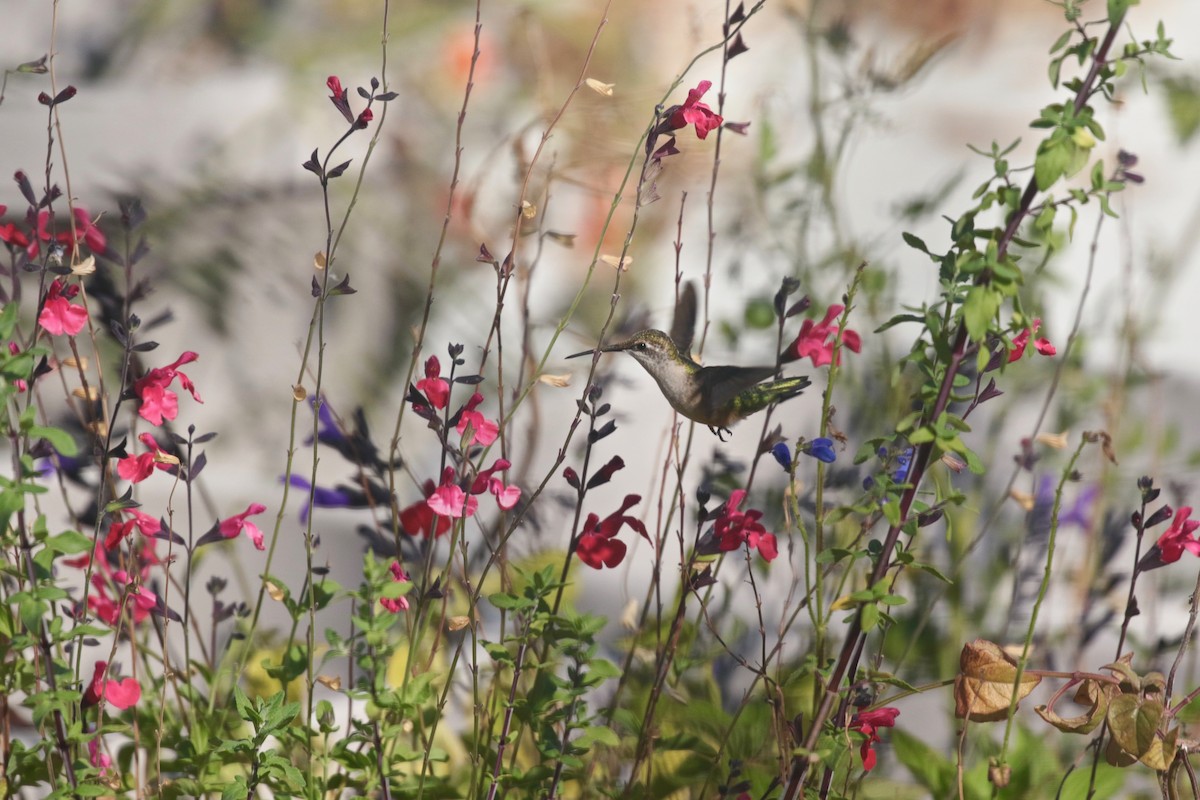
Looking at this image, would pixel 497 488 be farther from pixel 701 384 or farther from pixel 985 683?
pixel 985 683

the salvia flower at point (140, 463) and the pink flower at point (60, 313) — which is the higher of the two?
the pink flower at point (60, 313)

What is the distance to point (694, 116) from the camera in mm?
487

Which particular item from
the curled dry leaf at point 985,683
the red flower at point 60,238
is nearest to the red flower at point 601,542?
the curled dry leaf at point 985,683

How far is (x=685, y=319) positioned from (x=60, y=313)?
294 mm

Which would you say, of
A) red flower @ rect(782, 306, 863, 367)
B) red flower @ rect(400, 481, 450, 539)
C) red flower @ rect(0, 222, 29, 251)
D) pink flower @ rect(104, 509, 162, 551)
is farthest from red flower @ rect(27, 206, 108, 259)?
red flower @ rect(782, 306, 863, 367)

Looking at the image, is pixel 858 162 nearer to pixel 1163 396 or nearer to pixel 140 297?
pixel 1163 396

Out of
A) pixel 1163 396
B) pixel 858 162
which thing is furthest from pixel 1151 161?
pixel 1163 396

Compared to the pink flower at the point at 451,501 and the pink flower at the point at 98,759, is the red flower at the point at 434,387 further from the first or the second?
the pink flower at the point at 98,759

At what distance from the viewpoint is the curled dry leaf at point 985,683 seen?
49 centimetres

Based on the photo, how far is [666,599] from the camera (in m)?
1.25

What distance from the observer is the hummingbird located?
0.50m

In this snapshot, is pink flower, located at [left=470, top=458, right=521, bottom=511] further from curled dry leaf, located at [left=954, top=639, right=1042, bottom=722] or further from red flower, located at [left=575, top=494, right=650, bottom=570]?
curled dry leaf, located at [left=954, top=639, right=1042, bottom=722]

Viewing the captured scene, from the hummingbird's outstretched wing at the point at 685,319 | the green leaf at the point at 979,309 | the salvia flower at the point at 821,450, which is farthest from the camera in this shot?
the hummingbird's outstretched wing at the point at 685,319

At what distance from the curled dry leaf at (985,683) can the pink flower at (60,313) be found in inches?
16.4
